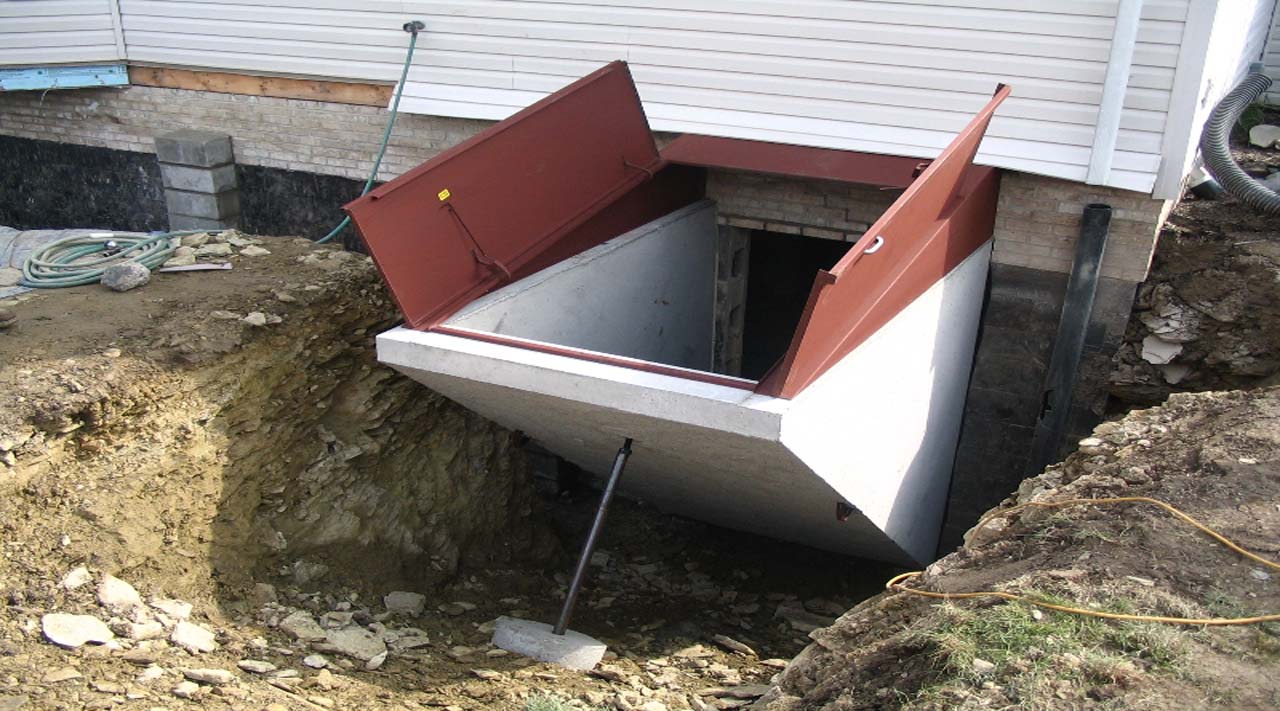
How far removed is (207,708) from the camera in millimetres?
3846

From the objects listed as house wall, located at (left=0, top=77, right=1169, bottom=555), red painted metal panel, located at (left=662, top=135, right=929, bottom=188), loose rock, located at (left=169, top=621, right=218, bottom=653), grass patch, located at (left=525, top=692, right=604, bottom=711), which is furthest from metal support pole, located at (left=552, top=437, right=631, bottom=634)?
house wall, located at (left=0, top=77, right=1169, bottom=555)

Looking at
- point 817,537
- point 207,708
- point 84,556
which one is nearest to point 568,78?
point 817,537

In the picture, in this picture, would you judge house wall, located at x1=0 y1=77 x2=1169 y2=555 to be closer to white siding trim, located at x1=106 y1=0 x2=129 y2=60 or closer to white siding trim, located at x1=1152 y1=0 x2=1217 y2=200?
white siding trim, located at x1=1152 y1=0 x2=1217 y2=200

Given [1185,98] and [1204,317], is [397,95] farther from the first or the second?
[1204,317]

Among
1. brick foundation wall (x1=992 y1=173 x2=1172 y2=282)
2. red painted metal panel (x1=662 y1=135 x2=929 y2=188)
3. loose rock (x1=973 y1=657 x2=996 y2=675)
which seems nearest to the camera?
loose rock (x1=973 y1=657 x2=996 y2=675)

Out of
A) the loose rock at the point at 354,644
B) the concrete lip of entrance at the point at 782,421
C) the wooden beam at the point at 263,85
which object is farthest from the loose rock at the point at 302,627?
the wooden beam at the point at 263,85

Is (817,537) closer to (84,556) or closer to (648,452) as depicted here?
(648,452)

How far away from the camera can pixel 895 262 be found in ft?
15.8

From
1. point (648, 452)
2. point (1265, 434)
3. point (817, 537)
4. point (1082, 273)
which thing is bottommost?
point (817, 537)

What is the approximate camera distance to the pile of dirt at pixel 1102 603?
10.2ft

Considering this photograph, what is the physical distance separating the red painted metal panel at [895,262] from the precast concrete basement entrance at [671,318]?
0.04 ft

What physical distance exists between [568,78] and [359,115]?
189 centimetres

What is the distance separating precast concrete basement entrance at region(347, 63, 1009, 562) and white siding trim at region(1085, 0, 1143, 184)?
57 centimetres

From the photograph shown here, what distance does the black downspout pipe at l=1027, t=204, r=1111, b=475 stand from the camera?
591 centimetres
